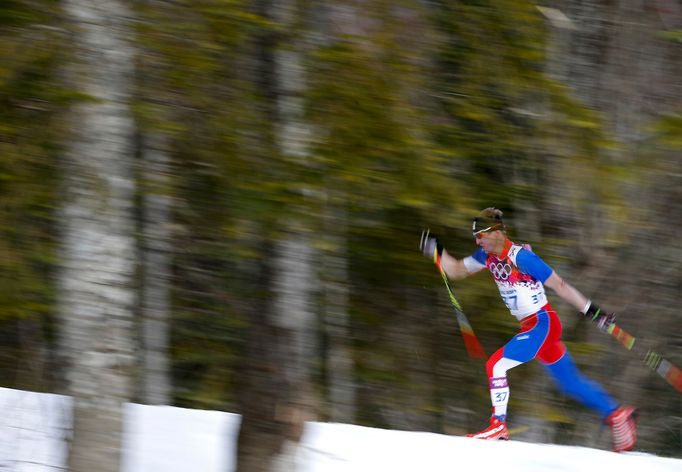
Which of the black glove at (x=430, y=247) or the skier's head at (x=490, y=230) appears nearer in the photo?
the skier's head at (x=490, y=230)

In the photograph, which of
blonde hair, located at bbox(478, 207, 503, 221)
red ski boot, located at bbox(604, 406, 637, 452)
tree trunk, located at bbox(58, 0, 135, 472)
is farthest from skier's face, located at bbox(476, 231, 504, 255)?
tree trunk, located at bbox(58, 0, 135, 472)

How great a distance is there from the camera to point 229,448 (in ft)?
16.6

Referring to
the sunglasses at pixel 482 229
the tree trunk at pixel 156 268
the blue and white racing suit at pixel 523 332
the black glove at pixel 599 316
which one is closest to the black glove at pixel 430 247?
the blue and white racing suit at pixel 523 332

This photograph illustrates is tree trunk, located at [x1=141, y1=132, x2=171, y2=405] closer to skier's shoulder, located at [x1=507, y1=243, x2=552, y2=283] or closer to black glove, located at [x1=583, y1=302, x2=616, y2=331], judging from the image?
skier's shoulder, located at [x1=507, y1=243, x2=552, y2=283]

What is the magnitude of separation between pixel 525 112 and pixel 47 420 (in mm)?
3185

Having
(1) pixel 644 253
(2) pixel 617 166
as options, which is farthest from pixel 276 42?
(1) pixel 644 253

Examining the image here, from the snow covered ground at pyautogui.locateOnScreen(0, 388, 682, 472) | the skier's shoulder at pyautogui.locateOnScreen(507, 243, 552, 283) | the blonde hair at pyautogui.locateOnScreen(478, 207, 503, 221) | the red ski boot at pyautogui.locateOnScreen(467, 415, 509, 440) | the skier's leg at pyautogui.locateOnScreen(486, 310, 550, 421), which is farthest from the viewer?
the skier's leg at pyautogui.locateOnScreen(486, 310, 550, 421)

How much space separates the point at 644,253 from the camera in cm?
806

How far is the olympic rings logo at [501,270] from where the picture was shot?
5680 millimetres

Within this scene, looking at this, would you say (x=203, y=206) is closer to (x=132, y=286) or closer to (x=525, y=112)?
(x=132, y=286)

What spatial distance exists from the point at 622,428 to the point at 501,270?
1.17m

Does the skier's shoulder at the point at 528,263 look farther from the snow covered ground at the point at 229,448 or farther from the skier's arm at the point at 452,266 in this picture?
the snow covered ground at the point at 229,448

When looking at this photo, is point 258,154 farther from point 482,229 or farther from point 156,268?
point 156,268

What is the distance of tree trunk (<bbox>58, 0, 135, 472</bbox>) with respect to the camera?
4227 millimetres
